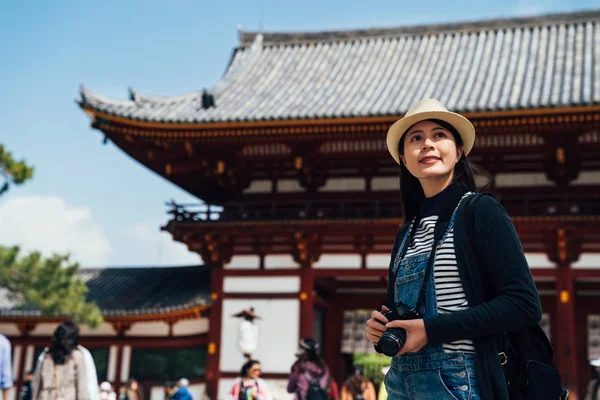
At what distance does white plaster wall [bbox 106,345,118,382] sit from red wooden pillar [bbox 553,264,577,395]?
8.91m

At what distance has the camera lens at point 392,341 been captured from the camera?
2178 millimetres

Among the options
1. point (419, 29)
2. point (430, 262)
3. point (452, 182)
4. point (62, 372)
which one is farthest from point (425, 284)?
point (419, 29)

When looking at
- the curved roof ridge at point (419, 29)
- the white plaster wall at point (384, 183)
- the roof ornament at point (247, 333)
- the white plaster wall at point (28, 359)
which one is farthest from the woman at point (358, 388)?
the curved roof ridge at point (419, 29)

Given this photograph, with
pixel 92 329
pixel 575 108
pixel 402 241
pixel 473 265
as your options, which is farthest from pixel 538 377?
pixel 92 329

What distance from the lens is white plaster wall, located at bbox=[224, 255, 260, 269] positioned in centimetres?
1448

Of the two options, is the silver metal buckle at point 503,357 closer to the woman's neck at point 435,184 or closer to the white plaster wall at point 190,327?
the woman's neck at point 435,184

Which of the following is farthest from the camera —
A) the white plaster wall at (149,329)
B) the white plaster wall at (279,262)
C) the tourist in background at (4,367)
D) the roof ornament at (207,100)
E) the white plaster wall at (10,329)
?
the white plaster wall at (10,329)

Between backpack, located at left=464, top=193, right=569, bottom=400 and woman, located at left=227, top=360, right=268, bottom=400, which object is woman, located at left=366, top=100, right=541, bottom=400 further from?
woman, located at left=227, top=360, right=268, bottom=400

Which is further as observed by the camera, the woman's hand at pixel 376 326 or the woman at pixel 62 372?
the woman at pixel 62 372

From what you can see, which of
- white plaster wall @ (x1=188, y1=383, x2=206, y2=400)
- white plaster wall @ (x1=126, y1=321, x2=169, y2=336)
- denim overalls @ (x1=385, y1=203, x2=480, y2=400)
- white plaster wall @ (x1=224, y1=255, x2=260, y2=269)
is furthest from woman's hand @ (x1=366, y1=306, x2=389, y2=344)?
white plaster wall @ (x1=126, y1=321, x2=169, y2=336)

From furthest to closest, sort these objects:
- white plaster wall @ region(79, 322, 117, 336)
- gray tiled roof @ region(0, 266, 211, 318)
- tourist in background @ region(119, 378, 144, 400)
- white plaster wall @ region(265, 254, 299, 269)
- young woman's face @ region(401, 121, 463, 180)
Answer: white plaster wall @ region(79, 322, 117, 336) < gray tiled roof @ region(0, 266, 211, 318) < tourist in background @ region(119, 378, 144, 400) < white plaster wall @ region(265, 254, 299, 269) < young woman's face @ region(401, 121, 463, 180)

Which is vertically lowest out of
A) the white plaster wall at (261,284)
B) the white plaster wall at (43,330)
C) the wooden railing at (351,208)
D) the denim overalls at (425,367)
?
the denim overalls at (425,367)

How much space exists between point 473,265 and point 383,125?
35.9ft

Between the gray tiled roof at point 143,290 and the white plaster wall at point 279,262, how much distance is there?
1.41 metres
